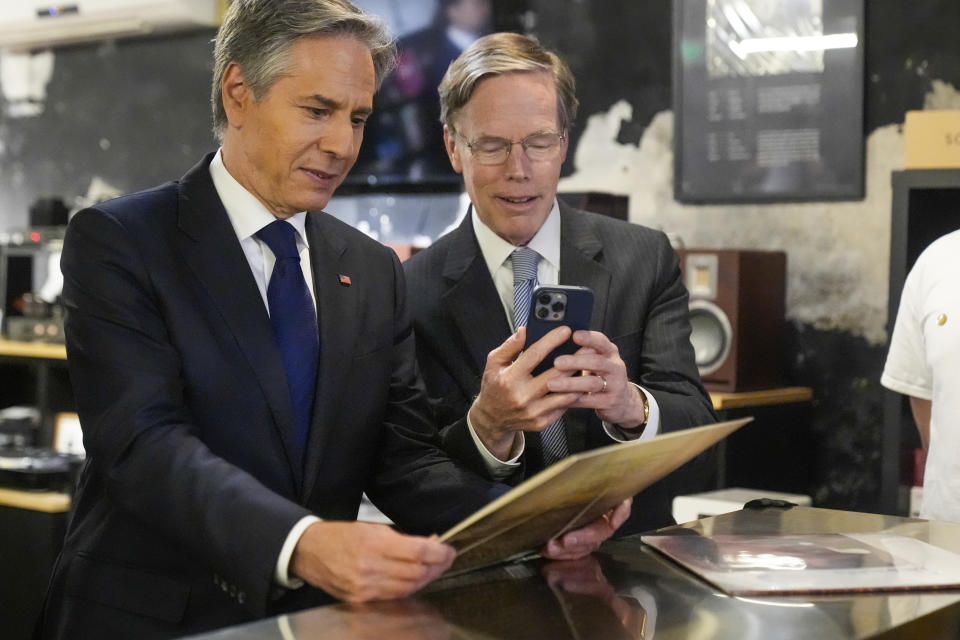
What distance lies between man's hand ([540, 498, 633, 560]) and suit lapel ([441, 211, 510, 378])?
51cm

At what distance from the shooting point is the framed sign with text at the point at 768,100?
380 cm

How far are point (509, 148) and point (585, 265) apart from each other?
0.23m

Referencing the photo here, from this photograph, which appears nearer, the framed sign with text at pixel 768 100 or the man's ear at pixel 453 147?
the man's ear at pixel 453 147

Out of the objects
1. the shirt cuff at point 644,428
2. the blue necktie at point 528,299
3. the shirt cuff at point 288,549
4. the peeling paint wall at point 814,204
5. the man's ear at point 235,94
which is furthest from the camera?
the peeling paint wall at point 814,204

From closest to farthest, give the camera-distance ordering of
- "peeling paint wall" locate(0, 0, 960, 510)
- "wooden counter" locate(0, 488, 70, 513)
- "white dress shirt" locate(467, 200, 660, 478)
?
"white dress shirt" locate(467, 200, 660, 478), "wooden counter" locate(0, 488, 70, 513), "peeling paint wall" locate(0, 0, 960, 510)

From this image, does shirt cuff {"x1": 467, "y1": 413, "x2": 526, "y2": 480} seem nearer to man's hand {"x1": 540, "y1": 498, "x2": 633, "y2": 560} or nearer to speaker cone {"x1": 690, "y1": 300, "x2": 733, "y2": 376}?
man's hand {"x1": 540, "y1": 498, "x2": 633, "y2": 560}

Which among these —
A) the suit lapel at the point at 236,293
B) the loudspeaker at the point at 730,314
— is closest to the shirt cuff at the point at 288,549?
the suit lapel at the point at 236,293

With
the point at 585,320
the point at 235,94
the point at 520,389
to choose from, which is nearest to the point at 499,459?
the point at 520,389

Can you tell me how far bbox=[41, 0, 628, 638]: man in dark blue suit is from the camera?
1.35 metres

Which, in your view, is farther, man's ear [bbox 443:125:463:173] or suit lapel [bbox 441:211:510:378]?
man's ear [bbox 443:125:463:173]

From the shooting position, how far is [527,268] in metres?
1.97

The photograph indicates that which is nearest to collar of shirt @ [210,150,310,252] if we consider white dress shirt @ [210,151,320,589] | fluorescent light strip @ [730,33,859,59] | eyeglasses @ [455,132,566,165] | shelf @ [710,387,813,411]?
white dress shirt @ [210,151,320,589]

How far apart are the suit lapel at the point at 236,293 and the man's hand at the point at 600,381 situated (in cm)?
35

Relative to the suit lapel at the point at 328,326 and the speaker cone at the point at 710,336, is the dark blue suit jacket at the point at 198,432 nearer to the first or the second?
the suit lapel at the point at 328,326
